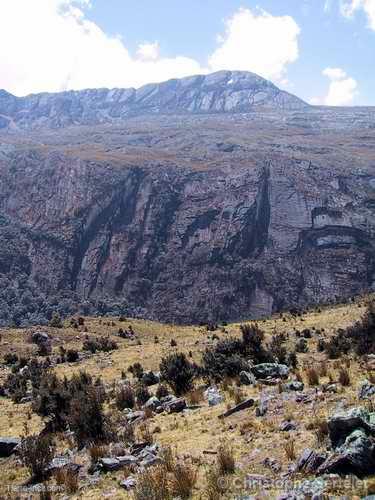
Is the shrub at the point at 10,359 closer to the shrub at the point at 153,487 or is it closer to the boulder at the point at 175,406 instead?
the boulder at the point at 175,406

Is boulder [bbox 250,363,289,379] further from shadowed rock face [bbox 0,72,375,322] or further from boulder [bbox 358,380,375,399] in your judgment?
shadowed rock face [bbox 0,72,375,322]

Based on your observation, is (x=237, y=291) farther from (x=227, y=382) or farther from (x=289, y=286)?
(x=227, y=382)

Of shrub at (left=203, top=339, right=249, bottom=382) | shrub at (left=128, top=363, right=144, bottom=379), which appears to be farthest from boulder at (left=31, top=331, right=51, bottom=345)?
shrub at (left=203, top=339, right=249, bottom=382)

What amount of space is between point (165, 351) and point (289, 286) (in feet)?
219

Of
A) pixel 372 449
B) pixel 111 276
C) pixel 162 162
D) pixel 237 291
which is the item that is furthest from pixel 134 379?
pixel 162 162

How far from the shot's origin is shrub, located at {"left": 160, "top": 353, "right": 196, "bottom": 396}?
16406 mm

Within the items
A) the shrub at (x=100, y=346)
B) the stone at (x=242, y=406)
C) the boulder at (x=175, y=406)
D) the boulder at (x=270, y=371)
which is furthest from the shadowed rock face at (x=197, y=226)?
the stone at (x=242, y=406)

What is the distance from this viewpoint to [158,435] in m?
11.7

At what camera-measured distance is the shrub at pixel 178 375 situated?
16.4m

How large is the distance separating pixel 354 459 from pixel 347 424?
2.58ft

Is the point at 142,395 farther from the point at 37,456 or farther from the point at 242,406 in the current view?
the point at 37,456

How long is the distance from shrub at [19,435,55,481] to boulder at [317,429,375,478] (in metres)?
6.10

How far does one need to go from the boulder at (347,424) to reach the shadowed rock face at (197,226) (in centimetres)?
7831

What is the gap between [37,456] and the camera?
10688 millimetres
